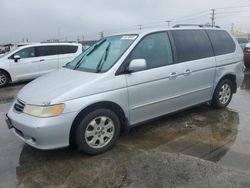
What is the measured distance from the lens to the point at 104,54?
405cm

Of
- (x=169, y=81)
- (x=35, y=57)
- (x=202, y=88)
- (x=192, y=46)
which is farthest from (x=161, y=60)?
(x=35, y=57)

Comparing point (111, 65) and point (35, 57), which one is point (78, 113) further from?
point (35, 57)

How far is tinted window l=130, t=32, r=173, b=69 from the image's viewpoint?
3.89m

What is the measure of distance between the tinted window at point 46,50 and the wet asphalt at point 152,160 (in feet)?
19.4

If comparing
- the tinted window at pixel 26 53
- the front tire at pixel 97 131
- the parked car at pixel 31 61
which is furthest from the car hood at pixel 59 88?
the tinted window at pixel 26 53

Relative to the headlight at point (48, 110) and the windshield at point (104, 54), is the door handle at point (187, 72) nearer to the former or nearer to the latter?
the windshield at point (104, 54)

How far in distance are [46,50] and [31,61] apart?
32.8 inches

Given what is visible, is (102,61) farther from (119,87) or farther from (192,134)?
(192,134)

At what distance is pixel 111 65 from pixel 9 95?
5461 mm

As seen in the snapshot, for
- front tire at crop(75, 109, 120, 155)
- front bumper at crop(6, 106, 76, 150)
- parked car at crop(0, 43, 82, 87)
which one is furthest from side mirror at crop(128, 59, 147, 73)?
parked car at crop(0, 43, 82, 87)

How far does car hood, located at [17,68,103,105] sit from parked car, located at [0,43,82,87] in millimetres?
6160

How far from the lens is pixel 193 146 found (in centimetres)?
368

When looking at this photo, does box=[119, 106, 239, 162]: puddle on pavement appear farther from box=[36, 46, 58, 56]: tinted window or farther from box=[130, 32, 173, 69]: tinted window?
box=[36, 46, 58, 56]: tinted window

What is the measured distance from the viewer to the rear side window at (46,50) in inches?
390
